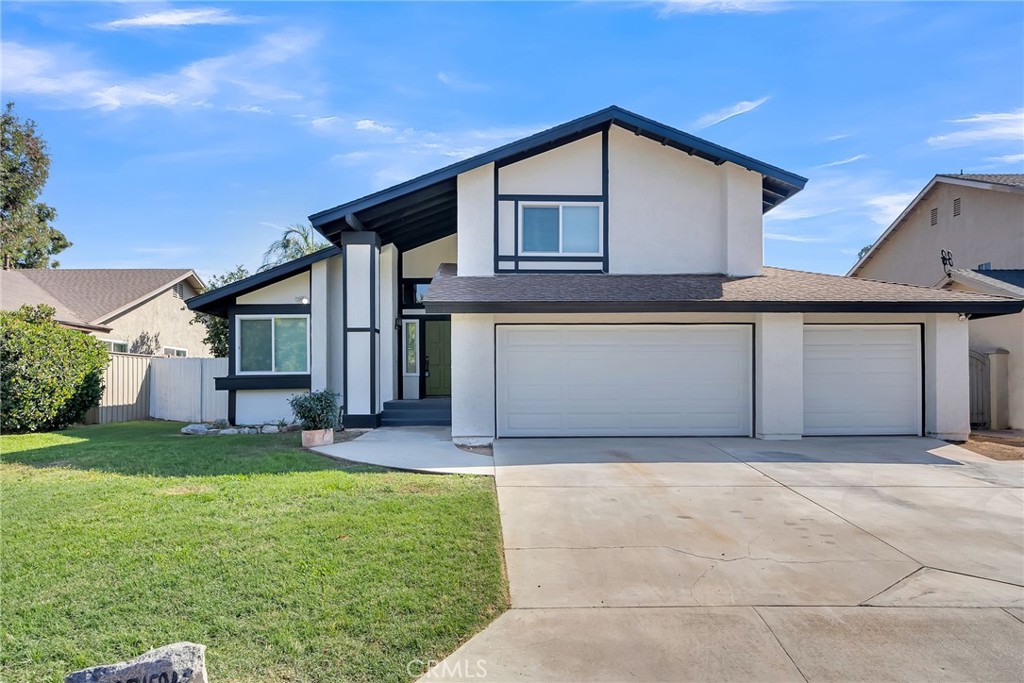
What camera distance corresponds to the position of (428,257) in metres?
16.0

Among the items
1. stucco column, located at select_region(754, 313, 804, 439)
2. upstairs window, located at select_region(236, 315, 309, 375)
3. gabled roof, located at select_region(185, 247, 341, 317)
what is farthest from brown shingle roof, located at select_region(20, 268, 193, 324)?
stucco column, located at select_region(754, 313, 804, 439)

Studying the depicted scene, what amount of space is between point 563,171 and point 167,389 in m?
13.7

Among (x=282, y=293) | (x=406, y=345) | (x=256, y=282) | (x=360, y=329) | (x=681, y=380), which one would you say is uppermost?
(x=256, y=282)

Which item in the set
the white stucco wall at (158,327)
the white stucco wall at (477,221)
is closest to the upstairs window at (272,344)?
the white stucco wall at (477,221)

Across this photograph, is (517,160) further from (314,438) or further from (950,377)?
(950,377)

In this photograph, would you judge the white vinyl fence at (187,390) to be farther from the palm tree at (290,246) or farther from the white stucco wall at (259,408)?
the palm tree at (290,246)

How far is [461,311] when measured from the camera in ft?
34.0

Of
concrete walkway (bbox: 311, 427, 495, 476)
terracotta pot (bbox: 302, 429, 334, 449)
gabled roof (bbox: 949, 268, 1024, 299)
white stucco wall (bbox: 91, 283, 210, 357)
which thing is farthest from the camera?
white stucco wall (bbox: 91, 283, 210, 357)

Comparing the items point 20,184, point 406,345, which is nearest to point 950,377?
point 406,345

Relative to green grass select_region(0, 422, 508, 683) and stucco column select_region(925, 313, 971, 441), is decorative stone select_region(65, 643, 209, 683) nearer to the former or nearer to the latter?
green grass select_region(0, 422, 508, 683)

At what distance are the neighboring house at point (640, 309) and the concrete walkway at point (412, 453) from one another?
2.71 ft

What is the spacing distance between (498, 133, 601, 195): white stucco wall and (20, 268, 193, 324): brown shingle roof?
52.4 feet

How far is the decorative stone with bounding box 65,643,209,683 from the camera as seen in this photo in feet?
8.65

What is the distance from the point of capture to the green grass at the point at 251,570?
11.4 feet
